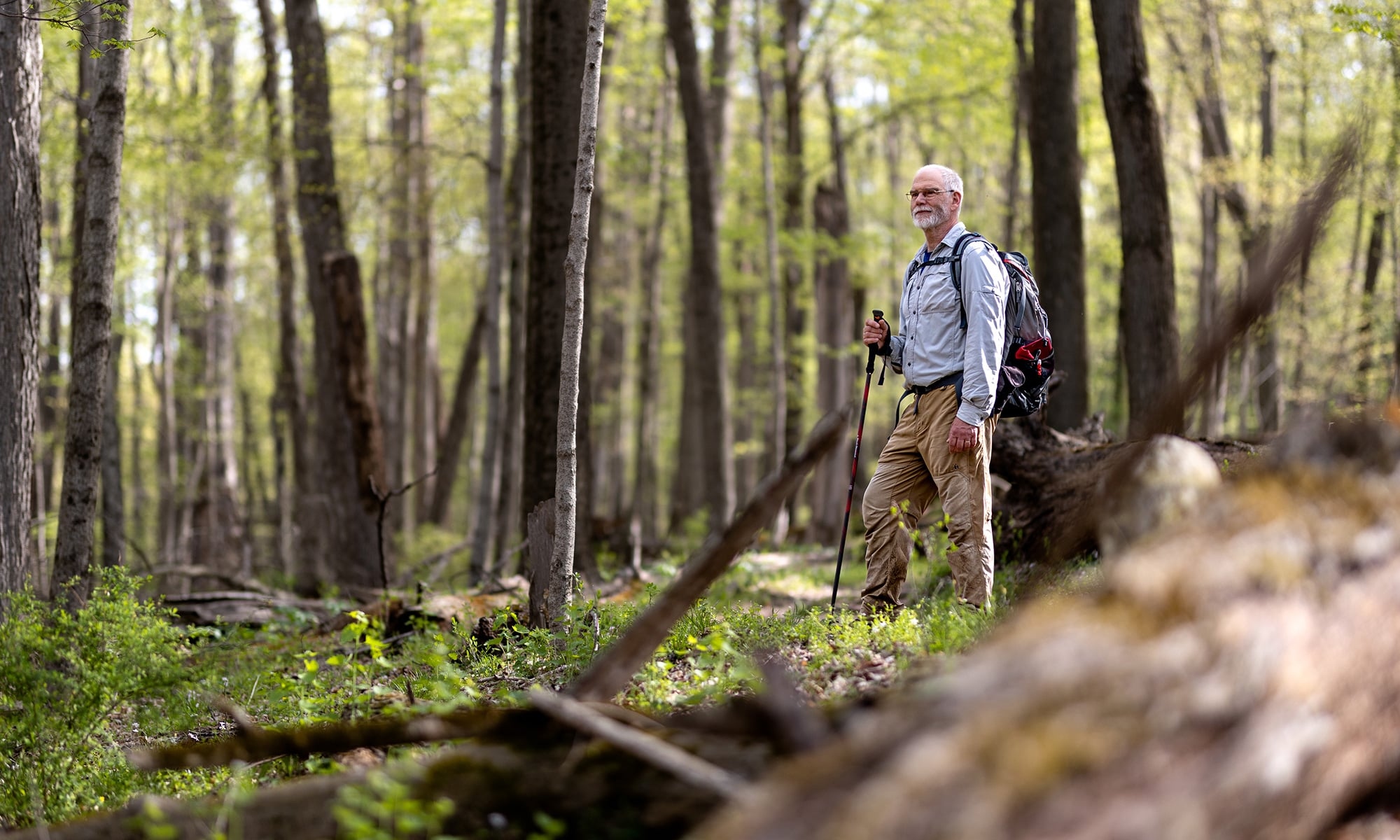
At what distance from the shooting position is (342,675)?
5648 millimetres

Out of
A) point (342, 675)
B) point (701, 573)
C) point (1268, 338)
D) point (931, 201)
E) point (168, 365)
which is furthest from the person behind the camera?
point (168, 365)

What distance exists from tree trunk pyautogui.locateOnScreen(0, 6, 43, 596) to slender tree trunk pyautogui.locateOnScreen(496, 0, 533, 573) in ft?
21.3

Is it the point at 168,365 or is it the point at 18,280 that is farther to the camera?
the point at 168,365

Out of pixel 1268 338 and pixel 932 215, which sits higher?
pixel 932 215

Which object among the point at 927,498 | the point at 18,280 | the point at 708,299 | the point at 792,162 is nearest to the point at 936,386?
the point at 927,498

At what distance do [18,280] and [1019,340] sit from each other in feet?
21.4

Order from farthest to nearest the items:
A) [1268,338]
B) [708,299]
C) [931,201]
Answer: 1. [1268,338]
2. [708,299]
3. [931,201]

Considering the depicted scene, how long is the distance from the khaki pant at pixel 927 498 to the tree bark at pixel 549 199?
3.65 meters

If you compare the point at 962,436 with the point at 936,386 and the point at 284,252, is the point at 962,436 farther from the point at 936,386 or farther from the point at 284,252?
the point at 284,252

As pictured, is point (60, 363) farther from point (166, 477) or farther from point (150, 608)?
point (150, 608)

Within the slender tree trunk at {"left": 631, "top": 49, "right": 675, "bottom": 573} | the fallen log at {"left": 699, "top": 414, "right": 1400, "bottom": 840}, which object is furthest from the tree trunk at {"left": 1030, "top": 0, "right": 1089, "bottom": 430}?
the fallen log at {"left": 699, "top": 414, "right": 1400, "bottom": 840}

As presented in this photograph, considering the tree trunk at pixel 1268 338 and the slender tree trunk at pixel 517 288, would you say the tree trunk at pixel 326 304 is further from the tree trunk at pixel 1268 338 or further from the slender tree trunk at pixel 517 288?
the tree trunk at pixel 1268 338

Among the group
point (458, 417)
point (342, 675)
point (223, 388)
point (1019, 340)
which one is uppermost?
point (1019, 340)

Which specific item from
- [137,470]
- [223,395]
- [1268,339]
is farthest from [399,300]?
[1268,339]
